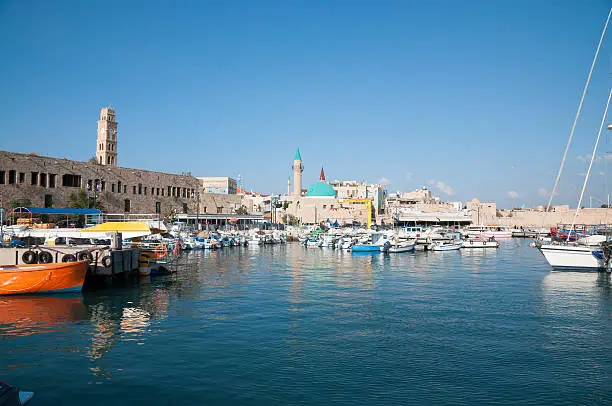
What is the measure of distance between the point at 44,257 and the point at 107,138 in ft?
164

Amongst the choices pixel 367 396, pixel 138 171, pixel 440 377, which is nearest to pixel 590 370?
pixel 440 377

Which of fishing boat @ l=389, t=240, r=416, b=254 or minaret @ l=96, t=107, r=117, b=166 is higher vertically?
minaret @ l=96, t=107, r=117, b=166

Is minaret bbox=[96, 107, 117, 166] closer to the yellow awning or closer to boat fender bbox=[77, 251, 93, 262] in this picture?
the yellow awning

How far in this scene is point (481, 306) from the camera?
18.8m

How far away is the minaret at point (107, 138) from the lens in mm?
66562

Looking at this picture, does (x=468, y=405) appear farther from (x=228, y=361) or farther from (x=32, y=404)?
(x=32, y=404)

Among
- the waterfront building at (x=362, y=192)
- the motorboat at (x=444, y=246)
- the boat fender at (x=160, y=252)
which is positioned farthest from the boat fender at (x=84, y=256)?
the waterfront building at (x=362, y=192)

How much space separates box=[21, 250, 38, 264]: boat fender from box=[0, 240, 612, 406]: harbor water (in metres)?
2.80

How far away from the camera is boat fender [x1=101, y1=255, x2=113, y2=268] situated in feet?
71.5

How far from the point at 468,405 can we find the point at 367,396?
5.84 ft

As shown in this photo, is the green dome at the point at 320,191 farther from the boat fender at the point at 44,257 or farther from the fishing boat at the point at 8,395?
the fishing boat at the point at 8,395

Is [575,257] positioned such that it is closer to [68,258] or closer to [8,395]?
[68,258]

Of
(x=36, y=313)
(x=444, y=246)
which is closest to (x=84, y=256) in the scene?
(x=36, y=313)

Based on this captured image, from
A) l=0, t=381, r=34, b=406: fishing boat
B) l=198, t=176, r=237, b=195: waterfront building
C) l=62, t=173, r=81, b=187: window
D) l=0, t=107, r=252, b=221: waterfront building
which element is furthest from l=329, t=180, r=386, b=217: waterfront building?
l=0, t=381, r=34, b=406: fishing boat
